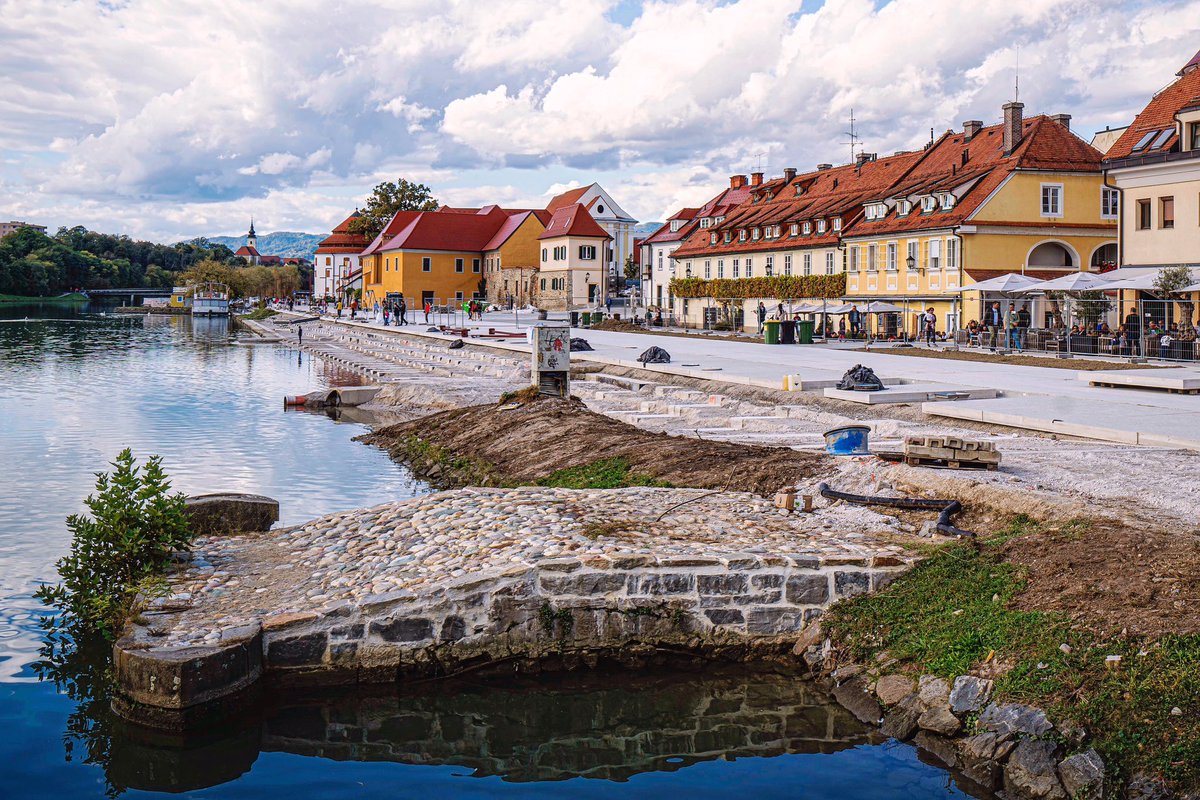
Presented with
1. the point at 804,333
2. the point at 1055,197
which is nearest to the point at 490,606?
the point at 804,333

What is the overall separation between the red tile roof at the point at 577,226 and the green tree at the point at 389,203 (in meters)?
33.4

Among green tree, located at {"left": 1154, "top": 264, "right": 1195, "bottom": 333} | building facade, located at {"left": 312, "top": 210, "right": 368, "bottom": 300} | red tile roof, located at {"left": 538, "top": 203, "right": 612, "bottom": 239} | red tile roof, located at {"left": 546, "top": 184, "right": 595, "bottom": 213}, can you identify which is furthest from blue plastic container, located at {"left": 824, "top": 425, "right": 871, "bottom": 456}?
building facade, located at {"left": 312, "top": 210, "right": 368, "bottom": 300}

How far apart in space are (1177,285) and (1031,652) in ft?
110

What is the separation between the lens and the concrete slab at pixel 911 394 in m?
21.6

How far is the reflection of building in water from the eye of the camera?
8.60m

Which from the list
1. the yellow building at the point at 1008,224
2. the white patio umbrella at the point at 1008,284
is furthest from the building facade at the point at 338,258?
the white patio umbrella at the point at 1008,284

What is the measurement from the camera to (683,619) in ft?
32.7

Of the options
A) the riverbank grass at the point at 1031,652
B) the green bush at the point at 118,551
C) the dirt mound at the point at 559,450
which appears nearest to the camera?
the riverbank grass at the point at 1031,652

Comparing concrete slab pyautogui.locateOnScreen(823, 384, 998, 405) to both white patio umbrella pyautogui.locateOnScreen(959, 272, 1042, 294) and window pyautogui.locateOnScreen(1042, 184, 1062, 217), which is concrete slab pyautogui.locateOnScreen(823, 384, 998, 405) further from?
window pyautogui.locateOnScreen(1042, 184, 1062, 217)

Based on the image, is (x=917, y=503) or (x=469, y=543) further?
(x=917, y=503)

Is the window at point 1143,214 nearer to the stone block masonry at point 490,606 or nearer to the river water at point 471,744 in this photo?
the stone block masonry at point 490,606

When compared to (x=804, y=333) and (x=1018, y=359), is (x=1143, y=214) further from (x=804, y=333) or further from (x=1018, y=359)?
(x=804, y=333)

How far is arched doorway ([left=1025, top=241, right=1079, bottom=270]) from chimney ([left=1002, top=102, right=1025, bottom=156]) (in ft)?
16.9

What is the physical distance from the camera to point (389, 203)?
133625 millimetres
